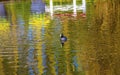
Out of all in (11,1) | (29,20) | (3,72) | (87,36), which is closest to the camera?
(3,72)

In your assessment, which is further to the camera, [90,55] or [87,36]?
[87,36]

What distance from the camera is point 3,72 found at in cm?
1368

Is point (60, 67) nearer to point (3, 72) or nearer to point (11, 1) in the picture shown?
point (3, 72)

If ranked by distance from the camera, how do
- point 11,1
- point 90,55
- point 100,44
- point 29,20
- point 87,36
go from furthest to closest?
point 11,1, point 29,20, point 87,36, point 100,44, point 90,55

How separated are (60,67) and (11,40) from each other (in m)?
5.89

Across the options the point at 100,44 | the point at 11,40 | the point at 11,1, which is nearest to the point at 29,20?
the point at 11,40

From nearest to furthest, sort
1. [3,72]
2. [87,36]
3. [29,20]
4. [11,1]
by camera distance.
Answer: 1. [3,72]
2. [87,36]
3. [29,20]
4. [11,1]

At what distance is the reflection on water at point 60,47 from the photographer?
13.7m

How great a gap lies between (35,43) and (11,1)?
79.7 feet

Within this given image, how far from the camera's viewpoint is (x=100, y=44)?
17078 millimetres

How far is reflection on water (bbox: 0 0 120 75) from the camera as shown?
13.7m

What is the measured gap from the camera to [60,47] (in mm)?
17000

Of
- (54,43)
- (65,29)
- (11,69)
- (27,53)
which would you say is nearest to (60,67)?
(11,69)

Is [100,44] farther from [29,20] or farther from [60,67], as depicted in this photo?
[29,20]
